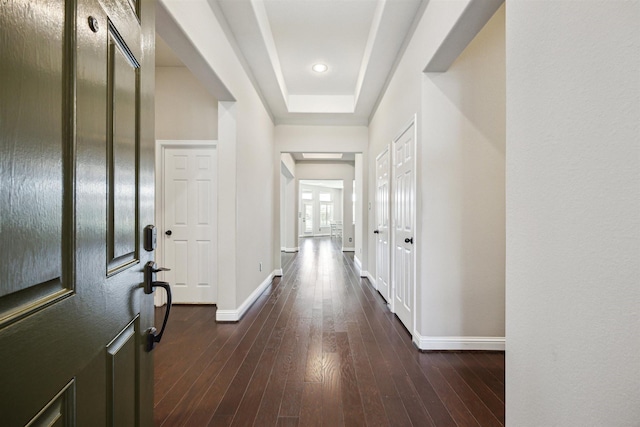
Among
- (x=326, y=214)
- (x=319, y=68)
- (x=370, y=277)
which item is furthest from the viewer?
(x=326, y=214)

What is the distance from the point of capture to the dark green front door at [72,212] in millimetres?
457

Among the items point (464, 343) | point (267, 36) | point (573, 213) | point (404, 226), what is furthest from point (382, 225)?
point (573, 213)

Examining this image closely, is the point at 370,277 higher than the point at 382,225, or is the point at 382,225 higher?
the point at 382,225

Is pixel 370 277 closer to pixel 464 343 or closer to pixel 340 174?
pixel 464 343

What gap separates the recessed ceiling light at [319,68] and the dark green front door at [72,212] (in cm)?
346

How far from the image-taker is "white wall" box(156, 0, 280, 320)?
2.13 m

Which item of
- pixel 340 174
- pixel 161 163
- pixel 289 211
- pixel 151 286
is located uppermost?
pixel 340 174

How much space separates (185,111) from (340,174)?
6267 millimetres

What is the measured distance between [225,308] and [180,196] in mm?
1501

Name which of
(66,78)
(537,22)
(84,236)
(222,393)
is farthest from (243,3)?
(222,393)

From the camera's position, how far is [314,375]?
2.14 meters

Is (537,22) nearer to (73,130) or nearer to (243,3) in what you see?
(73,130)

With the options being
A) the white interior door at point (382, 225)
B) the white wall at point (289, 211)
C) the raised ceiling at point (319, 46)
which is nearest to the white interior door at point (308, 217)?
the white wall at point (289, 211)

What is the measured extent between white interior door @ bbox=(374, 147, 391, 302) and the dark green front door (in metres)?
3.29
